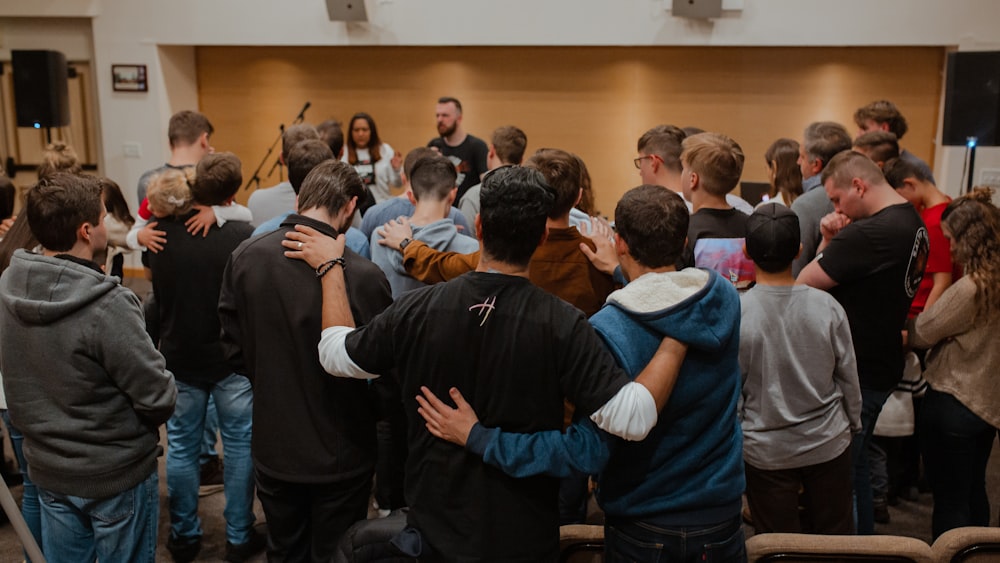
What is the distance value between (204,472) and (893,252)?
10.6ft

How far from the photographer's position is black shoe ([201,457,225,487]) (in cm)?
421

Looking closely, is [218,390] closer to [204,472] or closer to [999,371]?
[204,472]

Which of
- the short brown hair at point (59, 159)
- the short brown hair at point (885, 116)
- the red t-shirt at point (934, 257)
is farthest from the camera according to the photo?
the short brown hair at point (885, 116)

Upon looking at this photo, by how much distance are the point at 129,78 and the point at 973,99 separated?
7.19m

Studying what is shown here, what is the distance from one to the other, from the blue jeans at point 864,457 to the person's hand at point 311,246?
2011mm

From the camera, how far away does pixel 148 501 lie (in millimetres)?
2646

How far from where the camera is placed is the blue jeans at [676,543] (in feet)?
6.78

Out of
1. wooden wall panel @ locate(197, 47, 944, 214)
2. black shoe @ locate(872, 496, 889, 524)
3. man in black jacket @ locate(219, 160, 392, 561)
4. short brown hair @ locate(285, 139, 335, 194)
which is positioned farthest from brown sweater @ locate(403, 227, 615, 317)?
wooden wall panel @ locate(197, 47, 944, 214)

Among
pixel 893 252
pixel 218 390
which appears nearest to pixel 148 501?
pixel 218 390

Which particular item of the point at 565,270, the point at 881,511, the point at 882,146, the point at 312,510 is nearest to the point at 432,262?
the point at 565,270

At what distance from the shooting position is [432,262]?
2934 mm

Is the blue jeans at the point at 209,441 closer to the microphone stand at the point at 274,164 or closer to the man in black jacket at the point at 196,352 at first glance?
the man in black jacket at the point at 196,352

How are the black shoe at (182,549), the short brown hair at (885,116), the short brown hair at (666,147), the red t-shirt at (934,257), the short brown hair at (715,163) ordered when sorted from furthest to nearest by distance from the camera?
the short brown hair at (885,116)
the red t-shirt at (934,257)
the short brown hair at (666,147)
the black shoe at (182,549)
the short brown hair at (715,163)

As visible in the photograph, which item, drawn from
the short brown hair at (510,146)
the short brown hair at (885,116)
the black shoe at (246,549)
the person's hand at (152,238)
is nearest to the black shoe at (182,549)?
the black shoe at (246,549)
